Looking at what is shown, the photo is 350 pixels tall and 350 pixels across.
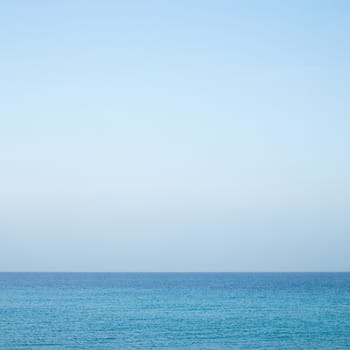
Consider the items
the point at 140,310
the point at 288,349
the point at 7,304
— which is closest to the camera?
the point at 288,349

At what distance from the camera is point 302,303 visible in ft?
209

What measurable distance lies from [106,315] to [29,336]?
13.8 m

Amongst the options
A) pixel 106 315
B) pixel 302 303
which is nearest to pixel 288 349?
pixel 106 315

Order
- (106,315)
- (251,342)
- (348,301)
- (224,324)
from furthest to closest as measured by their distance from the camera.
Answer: (348,301) → (106,315) → (224,324) → (251,342)

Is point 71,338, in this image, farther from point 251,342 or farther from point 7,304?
point 7,304


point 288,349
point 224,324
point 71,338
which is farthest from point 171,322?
point 288,349

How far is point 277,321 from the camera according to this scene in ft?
153

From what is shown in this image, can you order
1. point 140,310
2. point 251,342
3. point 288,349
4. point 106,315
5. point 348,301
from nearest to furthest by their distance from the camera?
1. point 288,349
2. point 251,342
3. point 106,315
4. point 140,310
5. point 348,301

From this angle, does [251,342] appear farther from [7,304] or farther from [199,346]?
[7,304]

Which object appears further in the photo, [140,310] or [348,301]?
[348,301]

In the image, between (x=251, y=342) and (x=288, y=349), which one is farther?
(x=251, y=342)

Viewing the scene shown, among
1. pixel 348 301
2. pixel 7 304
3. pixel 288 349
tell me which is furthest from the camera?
pixel 348 301

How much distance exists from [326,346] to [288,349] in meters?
2.52

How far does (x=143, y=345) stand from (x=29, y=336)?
7.84m
